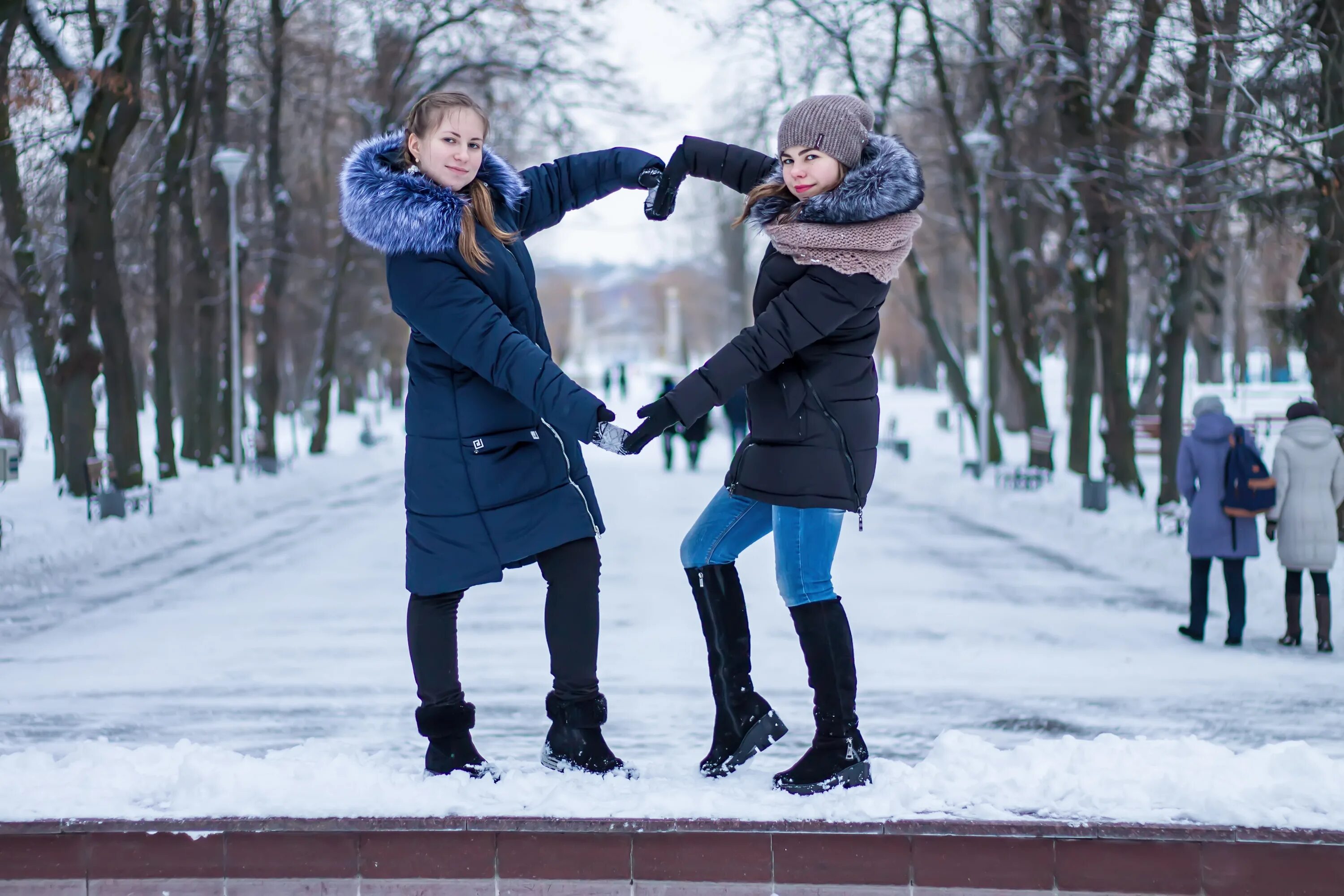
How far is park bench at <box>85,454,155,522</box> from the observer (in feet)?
49.5

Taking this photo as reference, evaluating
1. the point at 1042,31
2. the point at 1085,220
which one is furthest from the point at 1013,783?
the point at 1042,31

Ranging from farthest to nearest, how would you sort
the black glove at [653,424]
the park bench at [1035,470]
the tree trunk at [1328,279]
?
1. the park bench at [1035,470]
2. the tree trunk at [1328,279]
3. the black glove at [653,424]

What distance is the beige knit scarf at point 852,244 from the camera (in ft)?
12.9

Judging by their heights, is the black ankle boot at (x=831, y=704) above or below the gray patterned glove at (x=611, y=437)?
below

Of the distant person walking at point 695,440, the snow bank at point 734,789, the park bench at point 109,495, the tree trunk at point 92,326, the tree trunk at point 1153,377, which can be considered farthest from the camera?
the tree trunk at point 1153,377

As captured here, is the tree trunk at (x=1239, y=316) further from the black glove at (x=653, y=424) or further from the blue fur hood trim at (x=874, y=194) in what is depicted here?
the black glove at (x=653, y=424)

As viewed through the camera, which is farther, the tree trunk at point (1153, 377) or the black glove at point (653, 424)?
the tree trunk at point (1153, 377)

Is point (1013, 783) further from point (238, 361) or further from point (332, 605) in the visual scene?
point (238, 361)

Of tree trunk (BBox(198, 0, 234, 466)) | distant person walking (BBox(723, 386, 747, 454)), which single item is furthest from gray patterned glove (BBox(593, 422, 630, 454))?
tree trunk (BBox(198, 0, 234, 466))

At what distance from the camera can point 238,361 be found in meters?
22.6

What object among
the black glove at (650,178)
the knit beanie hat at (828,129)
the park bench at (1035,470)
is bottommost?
the park bench at (1035,470)

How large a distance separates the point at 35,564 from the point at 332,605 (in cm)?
346

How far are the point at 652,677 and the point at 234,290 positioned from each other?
1686 cm

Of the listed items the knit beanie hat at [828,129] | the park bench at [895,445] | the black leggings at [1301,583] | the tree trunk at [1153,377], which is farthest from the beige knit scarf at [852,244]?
the park bench at [895,445]
